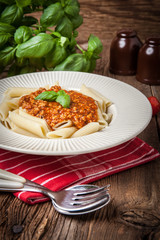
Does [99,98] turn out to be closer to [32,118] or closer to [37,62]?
[32,118]

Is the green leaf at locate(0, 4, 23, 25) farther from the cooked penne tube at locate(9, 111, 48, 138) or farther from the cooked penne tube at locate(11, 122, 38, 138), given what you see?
the cooked penne tube at locate(11, 122, 38, 138)

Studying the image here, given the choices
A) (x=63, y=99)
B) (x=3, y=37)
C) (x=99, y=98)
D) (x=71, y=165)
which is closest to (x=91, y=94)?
(x=99, y=98)

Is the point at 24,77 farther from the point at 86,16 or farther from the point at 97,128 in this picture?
the point at 86,16

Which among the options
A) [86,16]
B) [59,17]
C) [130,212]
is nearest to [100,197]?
[130,212]

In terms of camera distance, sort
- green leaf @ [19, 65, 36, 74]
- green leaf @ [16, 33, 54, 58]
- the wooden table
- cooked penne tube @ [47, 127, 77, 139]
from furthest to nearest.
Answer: green leaf @ [19, 65, 36, 74], green leaf @ [16, 33, 54, 58], cooked penne tube @ [47, 127, 77, 139], the wooden table

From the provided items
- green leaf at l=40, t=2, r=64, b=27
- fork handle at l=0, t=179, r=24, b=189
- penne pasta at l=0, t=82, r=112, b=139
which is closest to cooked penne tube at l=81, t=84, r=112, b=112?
penne pasta at l=0, t=82, r=112, b=139

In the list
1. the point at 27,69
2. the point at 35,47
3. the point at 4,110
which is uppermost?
the point at 35,47
